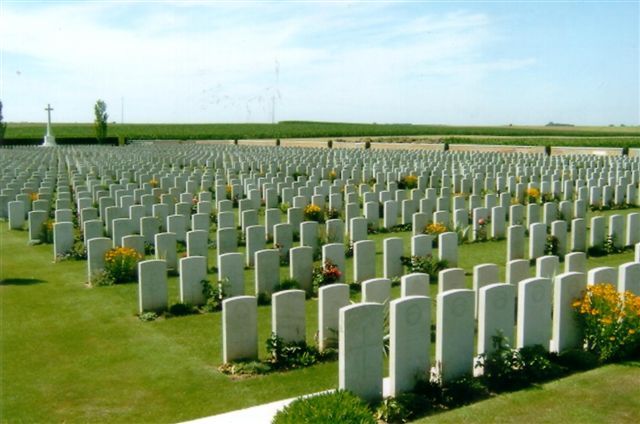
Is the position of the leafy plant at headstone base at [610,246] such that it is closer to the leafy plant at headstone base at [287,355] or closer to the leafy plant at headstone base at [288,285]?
the leafy plant at headstone base at [288,285]

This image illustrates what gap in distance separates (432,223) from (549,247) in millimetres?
2647

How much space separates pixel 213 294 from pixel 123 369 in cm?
223

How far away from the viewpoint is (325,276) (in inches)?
372

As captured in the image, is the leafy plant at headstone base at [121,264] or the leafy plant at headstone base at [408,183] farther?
the leafy plant at headstone base at [408,183]

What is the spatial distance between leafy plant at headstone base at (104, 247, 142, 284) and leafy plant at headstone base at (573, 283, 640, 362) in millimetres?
6563

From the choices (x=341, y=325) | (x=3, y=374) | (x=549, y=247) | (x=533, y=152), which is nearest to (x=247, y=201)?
(x=549, y=247)

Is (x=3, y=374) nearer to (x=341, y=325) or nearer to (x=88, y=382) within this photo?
(x=88, y=382)

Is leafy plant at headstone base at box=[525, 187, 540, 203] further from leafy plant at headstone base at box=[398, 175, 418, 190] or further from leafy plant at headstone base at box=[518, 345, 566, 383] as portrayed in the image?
leafy plant at headstone base at box=[518, 345, 566, 383]

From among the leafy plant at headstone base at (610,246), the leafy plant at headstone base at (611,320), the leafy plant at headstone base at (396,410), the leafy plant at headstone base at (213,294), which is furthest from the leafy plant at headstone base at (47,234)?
the leafy plant at headstone base at (610,246)

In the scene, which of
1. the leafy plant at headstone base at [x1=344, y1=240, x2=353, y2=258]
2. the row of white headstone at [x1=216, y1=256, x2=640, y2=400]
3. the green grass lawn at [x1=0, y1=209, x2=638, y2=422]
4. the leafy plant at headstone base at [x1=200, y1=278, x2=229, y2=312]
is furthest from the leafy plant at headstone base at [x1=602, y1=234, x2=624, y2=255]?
the leafy plant at headstone base at [x1=200, y1=278, x2=229, y2=312]

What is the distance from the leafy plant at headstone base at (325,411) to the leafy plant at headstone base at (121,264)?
6007 millimetres

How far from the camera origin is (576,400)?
18.2 feet

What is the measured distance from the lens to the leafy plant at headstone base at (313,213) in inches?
584

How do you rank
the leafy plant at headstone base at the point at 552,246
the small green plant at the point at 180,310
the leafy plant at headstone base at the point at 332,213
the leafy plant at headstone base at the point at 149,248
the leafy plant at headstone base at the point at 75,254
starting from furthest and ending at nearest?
the leafy plant at headstone base at the point at 332,213, the leafy plant at headstone base at the point at 149,248, the leafy plant at headstone base at the point at 75,254, the leafy plant at headstone base at the point at 552,246, the small green plant at the point at 180,310
